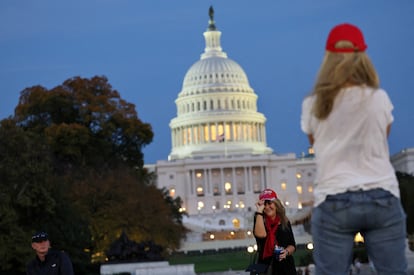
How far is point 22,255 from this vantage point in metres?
53.4

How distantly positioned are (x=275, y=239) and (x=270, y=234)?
0.08 metres

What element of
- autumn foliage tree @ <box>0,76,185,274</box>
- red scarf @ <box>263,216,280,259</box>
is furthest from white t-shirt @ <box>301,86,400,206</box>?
autumn foliage tree @ <box>0,76,185,274</box>

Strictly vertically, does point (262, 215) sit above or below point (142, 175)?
below

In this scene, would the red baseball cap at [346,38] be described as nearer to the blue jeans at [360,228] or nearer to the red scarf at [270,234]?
the blue jeans at [360,228]

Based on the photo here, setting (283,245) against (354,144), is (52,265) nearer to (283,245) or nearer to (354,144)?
(283,245)

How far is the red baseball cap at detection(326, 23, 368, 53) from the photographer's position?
26.3ft

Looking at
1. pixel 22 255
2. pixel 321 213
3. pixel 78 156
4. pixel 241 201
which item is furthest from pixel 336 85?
pixel 241 201

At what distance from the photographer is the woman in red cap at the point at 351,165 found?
7.84 metres

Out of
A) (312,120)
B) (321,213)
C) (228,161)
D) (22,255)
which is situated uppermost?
(228,161)

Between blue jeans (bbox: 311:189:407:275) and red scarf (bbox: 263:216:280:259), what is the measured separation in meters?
5.54

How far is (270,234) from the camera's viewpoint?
13617mm

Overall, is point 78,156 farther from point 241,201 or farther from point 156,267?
point 241,201

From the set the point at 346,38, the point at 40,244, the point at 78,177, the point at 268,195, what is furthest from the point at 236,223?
the point at 346,38

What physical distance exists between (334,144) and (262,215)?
17.4 ft
